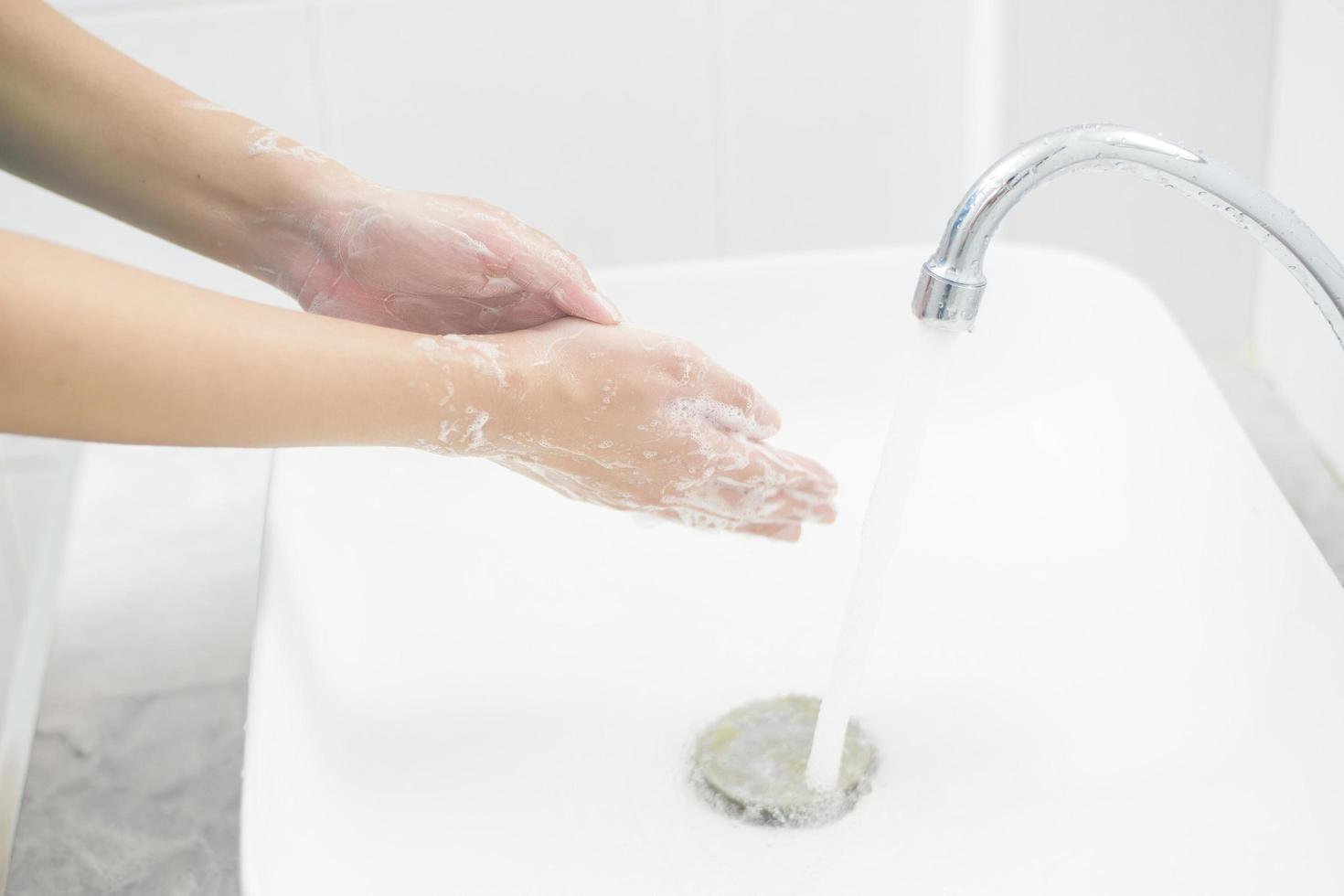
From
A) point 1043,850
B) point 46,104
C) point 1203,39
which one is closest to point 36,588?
point 46,104

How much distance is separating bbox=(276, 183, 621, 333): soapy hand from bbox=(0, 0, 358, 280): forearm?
0.02m

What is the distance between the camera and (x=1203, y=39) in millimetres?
896

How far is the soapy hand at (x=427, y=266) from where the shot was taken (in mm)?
660

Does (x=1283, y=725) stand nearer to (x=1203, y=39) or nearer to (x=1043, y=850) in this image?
(x=1043, y=850)

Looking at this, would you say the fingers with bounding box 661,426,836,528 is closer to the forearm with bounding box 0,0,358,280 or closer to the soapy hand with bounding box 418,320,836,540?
the soapy hand with bounding box 418,320,836,540

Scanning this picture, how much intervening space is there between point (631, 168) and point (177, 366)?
28.2 inches

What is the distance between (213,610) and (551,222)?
46 cm

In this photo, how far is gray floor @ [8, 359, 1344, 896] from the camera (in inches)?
25.2

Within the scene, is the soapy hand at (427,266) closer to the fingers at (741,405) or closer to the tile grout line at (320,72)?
the fingers at (741,405)

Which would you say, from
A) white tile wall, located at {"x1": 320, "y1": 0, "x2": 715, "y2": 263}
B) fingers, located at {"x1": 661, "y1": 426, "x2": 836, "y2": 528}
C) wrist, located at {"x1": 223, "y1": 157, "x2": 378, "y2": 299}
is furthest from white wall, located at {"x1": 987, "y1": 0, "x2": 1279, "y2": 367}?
wrist, located at {"x1": 223, "y1": 157, "x2": 378, "y2": 299}

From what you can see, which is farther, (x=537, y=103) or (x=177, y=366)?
(x=537, y=103)

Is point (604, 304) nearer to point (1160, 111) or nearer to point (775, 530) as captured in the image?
point (775, 530)

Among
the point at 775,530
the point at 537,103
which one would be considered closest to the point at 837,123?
the point at 537,103

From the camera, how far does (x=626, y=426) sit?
0.60 m
